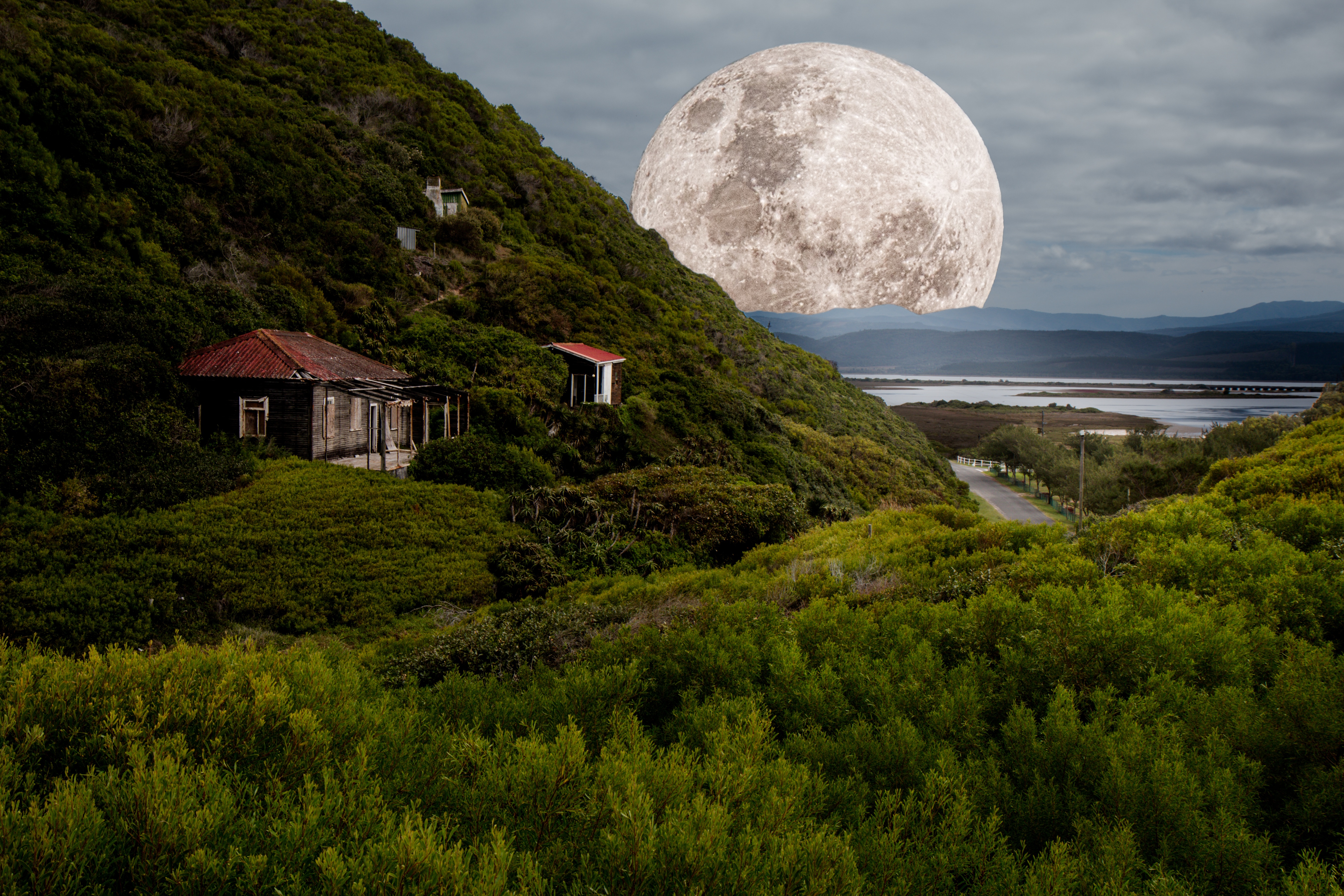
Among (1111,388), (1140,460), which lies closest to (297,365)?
(1140,460)

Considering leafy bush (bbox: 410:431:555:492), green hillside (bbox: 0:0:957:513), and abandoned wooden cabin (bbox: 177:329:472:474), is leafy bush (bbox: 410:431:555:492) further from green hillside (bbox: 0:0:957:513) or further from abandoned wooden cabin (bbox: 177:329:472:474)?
green hillside (bbox: 0:0:957:513)

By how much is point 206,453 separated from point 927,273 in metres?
18.2

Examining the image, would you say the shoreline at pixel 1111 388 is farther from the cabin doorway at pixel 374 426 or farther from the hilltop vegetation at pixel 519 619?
the cabin doorway at pixel 374 426

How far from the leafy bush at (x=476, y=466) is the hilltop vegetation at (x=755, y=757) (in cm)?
1392

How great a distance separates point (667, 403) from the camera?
97.6ft

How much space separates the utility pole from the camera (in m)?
19.3

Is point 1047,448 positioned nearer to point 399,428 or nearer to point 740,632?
point 399,428

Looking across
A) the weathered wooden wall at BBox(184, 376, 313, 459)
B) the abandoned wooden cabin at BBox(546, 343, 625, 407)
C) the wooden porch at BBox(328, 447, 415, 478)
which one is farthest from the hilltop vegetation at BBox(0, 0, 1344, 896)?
the wooden porch at BBox(328, 447, 415, 478)

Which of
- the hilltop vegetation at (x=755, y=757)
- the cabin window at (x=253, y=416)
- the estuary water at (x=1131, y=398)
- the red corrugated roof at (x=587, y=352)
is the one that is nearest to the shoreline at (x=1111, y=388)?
the estuary water at (x=1131, y=398)

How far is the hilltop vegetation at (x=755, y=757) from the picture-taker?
2.89m

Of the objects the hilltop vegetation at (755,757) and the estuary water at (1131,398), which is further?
the estuary water at (1131,398)

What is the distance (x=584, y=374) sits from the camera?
28.9 meters

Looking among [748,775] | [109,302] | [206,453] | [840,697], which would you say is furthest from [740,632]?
[109,302]

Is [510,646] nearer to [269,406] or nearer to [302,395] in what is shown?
[302,395]
